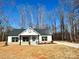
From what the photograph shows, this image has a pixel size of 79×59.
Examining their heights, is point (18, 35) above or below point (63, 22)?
below

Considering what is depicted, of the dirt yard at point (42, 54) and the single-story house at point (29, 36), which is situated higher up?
the single-story house at point (29, 36)

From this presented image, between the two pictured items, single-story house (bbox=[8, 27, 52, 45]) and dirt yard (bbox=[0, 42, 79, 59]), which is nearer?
dirt yard (bbox=[0, 42, 79, 59])

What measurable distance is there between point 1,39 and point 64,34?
2418cm

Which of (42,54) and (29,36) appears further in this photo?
(29,36)

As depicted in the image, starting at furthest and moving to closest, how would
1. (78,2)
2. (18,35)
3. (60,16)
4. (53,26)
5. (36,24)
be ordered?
1. (53,26)
2. (36,24)
3. (60,16)
4. (18,35)
5. (78,2)

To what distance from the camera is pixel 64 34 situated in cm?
5922

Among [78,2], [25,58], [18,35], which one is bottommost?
[25,58]

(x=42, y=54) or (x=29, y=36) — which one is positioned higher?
(x=29, y=36)

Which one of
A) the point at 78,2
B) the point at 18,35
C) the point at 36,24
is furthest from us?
the point at 36,24

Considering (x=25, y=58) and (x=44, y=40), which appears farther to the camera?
(x=44, y=40)

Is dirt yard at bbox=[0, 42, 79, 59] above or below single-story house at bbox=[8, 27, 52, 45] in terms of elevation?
below

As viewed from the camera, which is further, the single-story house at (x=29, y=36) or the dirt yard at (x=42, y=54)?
the single-story house at (x=29, y=36)

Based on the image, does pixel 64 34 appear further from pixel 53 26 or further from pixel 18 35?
pixel 18 35

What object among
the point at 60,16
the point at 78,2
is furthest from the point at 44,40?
the point at 78,2
